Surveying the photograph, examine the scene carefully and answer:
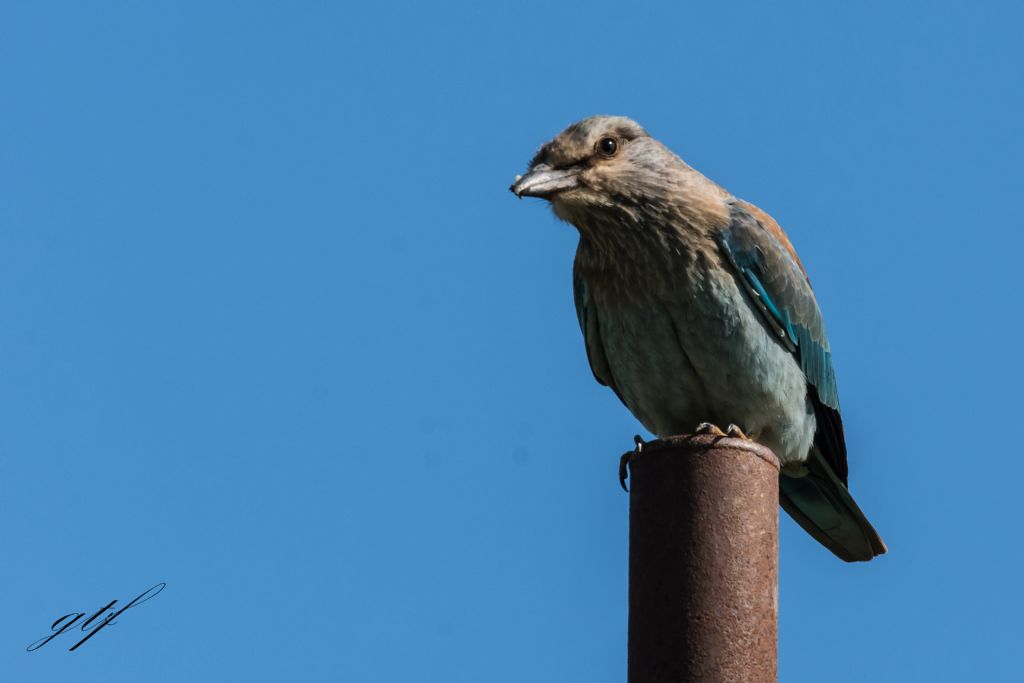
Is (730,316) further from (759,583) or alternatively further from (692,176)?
(759,583)

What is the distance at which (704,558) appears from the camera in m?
5.16

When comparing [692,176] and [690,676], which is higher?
[692,176]

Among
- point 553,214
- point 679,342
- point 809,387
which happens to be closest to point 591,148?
point 553,214

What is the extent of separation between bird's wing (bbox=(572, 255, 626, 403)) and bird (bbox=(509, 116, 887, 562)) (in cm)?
1

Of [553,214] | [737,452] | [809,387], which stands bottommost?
[737,452]

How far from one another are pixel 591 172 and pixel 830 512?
2.14 meters

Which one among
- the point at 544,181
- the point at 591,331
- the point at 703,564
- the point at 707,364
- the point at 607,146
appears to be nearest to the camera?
the point at 703,564

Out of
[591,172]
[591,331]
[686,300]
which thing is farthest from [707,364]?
[591,172]

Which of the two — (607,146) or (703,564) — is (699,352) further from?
(703,564)

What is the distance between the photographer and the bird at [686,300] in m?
7.32

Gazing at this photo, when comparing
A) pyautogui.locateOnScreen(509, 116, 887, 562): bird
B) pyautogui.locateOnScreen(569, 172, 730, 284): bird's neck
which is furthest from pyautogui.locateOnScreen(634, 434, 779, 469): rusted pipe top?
pyautogui.locateOnScreen(569, 172, 730, 284): bird's neck

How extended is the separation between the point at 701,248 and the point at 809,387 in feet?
3.21

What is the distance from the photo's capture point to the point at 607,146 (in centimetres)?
764

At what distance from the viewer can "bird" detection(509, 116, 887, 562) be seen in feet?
24.0
